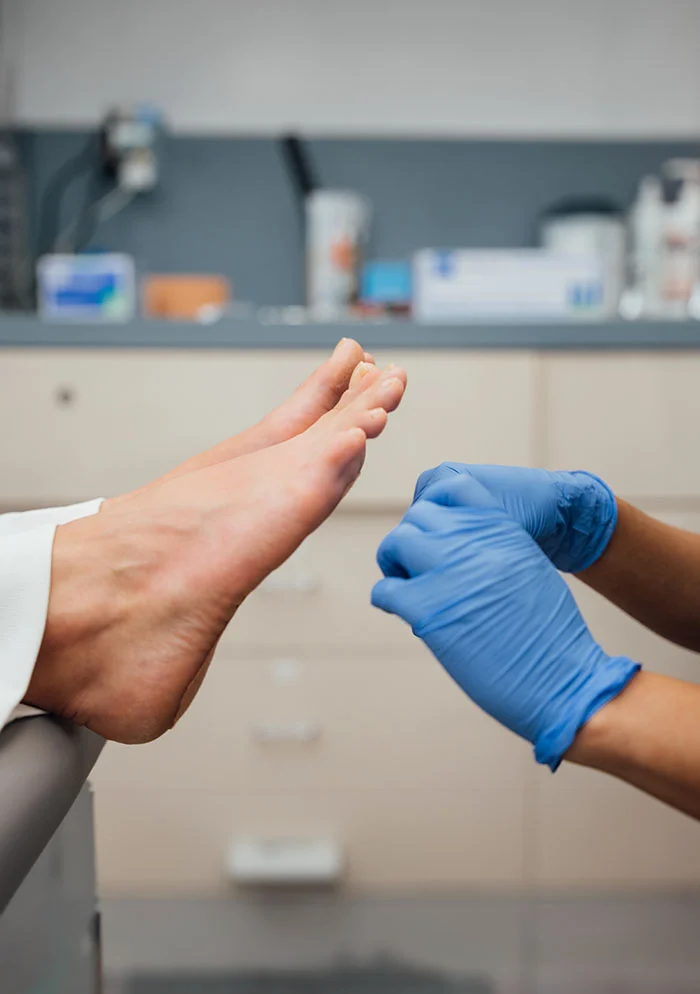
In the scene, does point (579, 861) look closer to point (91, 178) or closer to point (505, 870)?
point (505, 870)

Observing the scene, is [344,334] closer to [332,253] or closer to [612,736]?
[332,253]

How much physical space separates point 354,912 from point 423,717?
11.7 inches

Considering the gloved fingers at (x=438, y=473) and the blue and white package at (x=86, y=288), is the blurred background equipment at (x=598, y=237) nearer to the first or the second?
the blue and white package at (x=86, y=288)

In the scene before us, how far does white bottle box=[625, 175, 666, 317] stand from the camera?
1.74 metres

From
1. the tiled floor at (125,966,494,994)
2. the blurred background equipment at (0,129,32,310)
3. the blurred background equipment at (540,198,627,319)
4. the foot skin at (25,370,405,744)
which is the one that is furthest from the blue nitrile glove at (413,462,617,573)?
the blurred background equipment at (0,129,32,310)

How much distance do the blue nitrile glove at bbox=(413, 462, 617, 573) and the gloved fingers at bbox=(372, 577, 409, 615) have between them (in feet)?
0.41

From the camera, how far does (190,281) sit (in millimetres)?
1757

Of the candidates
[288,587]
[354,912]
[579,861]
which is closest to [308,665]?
[288,587]

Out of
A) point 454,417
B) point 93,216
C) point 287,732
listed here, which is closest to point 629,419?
point 454,417

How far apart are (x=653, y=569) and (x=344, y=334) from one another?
659 millimetres

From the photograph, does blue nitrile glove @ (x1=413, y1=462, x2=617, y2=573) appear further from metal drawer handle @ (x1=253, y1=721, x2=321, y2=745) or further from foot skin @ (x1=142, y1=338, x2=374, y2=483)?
metal drawer handle @ (x1=253, y1=721, x2=321, y2=745)

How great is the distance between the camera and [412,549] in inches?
25.4

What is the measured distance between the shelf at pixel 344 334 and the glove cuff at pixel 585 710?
85cm

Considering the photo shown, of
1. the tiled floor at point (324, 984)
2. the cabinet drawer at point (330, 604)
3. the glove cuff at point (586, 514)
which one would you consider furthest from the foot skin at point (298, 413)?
the tiled floor at point (324, 984)
